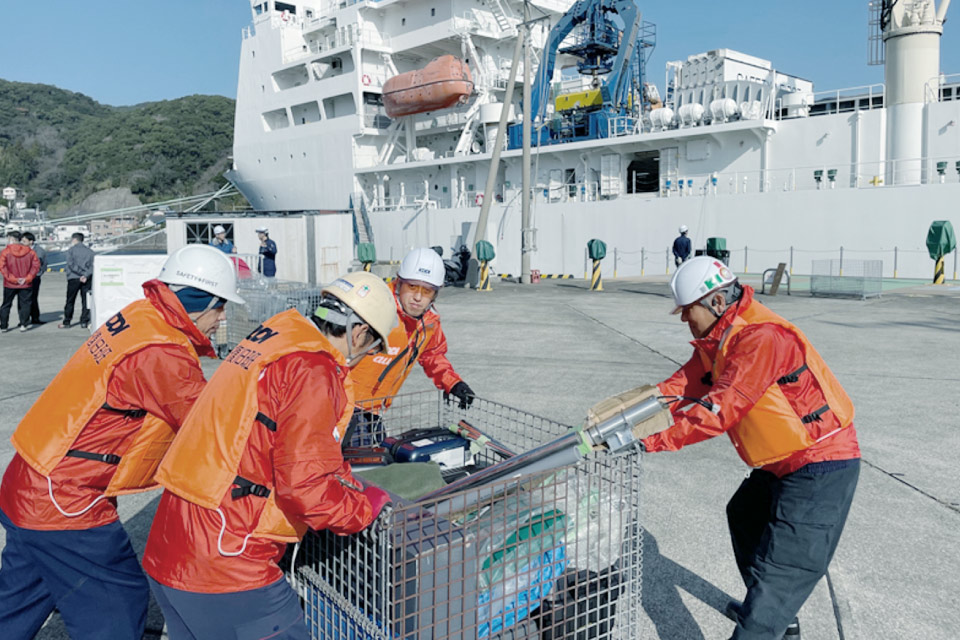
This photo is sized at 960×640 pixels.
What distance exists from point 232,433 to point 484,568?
2.75ft

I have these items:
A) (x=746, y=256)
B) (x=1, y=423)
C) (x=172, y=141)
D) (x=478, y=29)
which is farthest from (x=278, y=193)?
(x=172, y=141)

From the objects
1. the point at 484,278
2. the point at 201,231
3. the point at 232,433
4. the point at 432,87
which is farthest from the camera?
the point at 432,87

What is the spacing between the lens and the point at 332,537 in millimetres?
2172

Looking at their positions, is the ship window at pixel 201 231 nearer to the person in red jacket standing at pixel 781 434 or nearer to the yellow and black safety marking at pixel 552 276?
the yellow and black safety marking at pixel 552 276

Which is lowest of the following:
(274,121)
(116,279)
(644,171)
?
(116,279)

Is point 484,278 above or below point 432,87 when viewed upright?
below

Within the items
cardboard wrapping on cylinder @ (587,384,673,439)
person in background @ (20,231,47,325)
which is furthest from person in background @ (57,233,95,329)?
cardboard wrapping on cylinder @ (587,384,673,439)

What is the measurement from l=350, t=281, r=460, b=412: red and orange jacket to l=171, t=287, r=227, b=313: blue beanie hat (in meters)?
1.10

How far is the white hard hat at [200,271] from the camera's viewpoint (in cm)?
246

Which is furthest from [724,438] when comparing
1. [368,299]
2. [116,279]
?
[116,279]

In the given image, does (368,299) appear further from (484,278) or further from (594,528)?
(484,278)

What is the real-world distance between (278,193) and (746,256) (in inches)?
888

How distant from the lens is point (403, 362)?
3.69m

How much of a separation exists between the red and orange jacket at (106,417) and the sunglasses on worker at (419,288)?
142 centimetres
